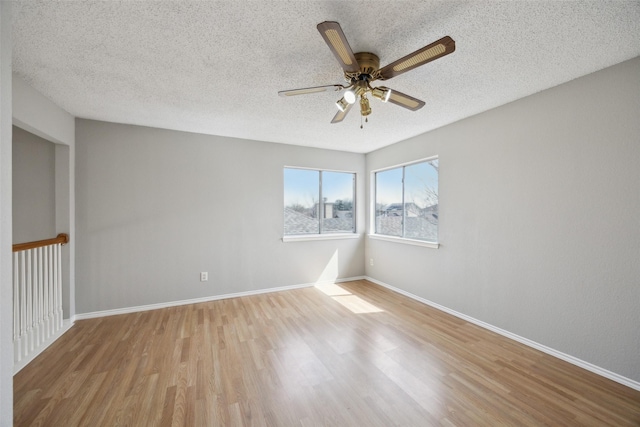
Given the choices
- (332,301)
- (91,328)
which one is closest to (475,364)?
(332,301)

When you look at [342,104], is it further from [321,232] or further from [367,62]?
[321,232]

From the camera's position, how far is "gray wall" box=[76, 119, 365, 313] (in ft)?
10.2

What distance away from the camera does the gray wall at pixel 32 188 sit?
2.74 meters

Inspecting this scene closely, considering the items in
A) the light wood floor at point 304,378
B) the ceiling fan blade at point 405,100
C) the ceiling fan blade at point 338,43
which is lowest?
the light wood floor at point 304,378

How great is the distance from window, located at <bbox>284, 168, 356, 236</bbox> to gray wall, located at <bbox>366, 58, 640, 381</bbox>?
1897 mm

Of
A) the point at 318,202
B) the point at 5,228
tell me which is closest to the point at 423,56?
the point at 5,228

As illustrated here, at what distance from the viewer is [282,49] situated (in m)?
1.76

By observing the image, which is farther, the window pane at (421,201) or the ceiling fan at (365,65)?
the window pane at (421,201)

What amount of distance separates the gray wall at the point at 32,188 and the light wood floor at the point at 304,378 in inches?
46.9

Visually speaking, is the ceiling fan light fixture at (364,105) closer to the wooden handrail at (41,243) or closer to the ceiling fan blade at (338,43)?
the ceiling fan blade at (338,43)

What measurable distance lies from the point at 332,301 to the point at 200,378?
202 centimetres

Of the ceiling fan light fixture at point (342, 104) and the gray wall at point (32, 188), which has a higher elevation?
the ceiling fan light fixture at point (342, 104)

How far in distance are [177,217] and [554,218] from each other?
4347 mm

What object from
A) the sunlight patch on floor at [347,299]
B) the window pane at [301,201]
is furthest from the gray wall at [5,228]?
the window pane at [301,201]
